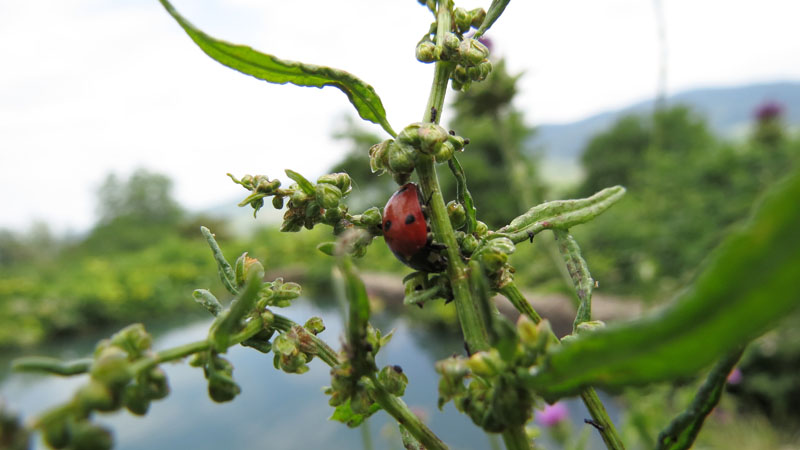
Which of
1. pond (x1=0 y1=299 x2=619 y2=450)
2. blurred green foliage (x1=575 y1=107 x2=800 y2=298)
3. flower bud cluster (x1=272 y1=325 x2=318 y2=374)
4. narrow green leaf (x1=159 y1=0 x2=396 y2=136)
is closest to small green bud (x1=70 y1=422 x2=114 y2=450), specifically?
flower bud cluster (x1=272 y1=325 x2=318 y2=374)

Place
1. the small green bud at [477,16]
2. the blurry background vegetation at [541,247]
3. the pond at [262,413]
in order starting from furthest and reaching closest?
the pond at [262,413] → the blurry background vegetation at [541,247] → the small green bud at [477,16]

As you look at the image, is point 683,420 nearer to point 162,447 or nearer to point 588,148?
point 162,447

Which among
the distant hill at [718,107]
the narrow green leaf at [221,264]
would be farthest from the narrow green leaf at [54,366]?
the distant hill at [718,107]

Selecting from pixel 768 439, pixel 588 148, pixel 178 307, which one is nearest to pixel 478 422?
pixel 768 439

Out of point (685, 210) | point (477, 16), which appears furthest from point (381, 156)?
point (685, 210)

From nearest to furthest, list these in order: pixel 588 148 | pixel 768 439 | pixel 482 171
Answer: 1. pixel 768 439
2. pixel 482 171
3. pixel 588 148

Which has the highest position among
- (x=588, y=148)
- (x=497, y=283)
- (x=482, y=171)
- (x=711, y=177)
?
(x=588, y=148)

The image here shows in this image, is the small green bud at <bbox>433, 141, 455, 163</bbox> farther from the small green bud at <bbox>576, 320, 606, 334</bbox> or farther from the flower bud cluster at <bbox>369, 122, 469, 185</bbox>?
the small green bud at <bbox>576, 320, 606, 334</bbox>

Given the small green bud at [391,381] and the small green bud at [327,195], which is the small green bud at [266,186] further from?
the small green bud at [391,381]
